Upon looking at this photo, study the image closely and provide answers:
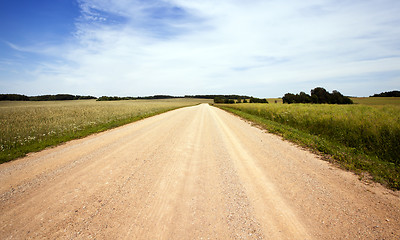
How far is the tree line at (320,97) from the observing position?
42553 mm

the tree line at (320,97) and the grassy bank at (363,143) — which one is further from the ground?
the tree line at (320,97)

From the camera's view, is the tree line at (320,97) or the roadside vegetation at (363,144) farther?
the tree line at (320,97)

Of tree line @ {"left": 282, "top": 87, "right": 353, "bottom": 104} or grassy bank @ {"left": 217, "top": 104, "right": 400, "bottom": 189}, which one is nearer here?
grassy bank @ {"left": 217, "top": 104, "right": 400, "bottom": 189}

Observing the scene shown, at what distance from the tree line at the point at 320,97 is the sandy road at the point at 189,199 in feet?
164

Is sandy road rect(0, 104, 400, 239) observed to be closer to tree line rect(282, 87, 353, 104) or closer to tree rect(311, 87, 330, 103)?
tree line rect(282, 87, 353, 104)

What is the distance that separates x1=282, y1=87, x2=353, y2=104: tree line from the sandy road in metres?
49.9

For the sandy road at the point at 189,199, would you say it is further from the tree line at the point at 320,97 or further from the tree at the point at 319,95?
the tree at the point at 319,95

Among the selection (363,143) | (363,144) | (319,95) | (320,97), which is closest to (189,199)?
(363,144)

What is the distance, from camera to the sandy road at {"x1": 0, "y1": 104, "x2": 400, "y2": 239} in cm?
261

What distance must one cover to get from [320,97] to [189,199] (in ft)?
186

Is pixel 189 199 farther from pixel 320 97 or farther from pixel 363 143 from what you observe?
pixel 320 97

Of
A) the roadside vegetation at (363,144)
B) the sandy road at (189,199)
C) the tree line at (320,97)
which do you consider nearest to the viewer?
the sandy road at (189,199)

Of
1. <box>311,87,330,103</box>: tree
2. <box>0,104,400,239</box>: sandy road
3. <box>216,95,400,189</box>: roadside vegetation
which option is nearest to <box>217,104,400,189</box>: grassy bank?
<box>216,95,400,189</box>: roadside vegetation

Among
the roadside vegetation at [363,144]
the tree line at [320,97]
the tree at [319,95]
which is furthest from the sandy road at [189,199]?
the tree at [319,95]
